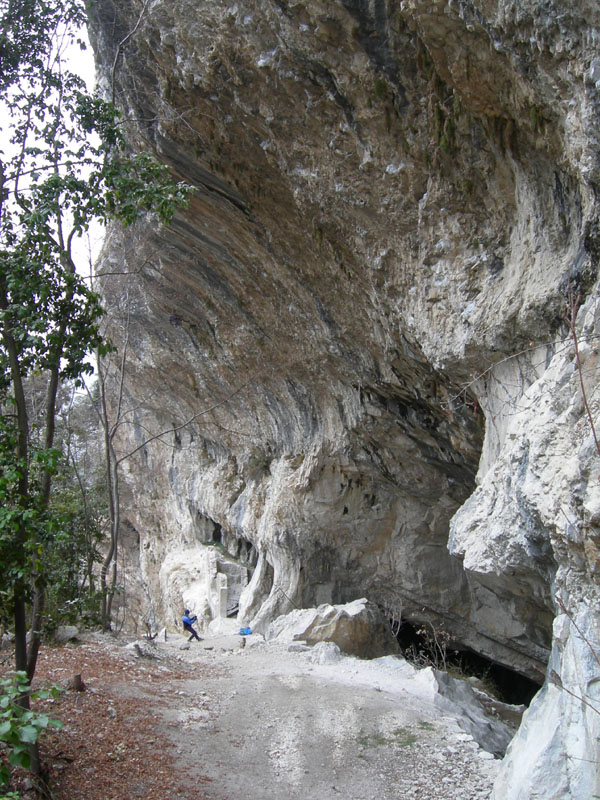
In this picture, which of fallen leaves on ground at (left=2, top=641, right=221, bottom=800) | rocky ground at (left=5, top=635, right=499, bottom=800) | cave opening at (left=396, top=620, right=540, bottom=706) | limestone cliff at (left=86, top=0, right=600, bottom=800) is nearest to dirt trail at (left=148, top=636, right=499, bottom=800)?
rocky ground at (left=5, top=635, right=499, bottom=800)

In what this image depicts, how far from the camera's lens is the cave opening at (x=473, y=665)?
1280 cm

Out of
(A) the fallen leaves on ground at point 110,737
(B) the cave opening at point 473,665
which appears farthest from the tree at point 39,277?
(B) the cave opening at point 473,665

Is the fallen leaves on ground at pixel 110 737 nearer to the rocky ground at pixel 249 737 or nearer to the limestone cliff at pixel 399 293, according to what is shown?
the rocky ground at pixel 249 737

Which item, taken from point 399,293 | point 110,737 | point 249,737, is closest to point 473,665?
point 249,737

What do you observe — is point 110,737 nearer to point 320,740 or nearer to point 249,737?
point 249,737

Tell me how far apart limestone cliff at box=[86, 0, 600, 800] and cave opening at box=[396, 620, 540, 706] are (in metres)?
0.55

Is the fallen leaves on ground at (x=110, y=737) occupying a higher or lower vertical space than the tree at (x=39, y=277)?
lower

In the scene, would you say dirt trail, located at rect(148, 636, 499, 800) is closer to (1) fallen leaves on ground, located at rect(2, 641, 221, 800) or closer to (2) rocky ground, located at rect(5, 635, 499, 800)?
(2) rocky ground, located at rect(5, 635, 499, 800)

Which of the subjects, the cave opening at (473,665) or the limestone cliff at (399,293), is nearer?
→ the limestone cliff at (399,293)

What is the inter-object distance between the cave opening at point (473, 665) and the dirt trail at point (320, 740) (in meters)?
4.13

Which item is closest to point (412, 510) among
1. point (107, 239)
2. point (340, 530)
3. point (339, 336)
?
point (340, 530)

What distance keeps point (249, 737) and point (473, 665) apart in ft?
28.2

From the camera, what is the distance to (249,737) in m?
6.54

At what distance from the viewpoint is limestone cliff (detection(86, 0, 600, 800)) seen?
4551mm
